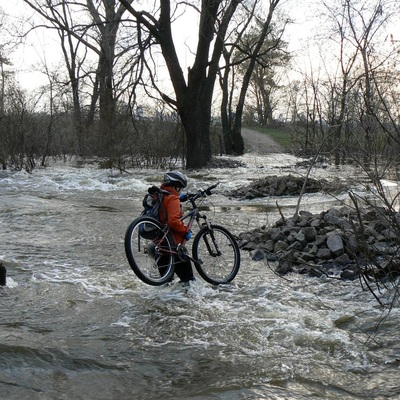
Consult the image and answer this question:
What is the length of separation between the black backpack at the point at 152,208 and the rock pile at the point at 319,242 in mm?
1745

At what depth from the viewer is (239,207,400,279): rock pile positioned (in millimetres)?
6938

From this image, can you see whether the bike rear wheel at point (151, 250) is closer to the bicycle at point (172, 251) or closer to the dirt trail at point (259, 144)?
the bicycle at point (172, 251)

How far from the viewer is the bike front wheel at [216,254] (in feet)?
21.6

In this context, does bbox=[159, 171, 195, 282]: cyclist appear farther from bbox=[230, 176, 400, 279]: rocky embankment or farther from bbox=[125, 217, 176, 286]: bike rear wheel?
bbox=[230, 176, 400, 279]: rocky embankment

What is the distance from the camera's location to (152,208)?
6195 mm

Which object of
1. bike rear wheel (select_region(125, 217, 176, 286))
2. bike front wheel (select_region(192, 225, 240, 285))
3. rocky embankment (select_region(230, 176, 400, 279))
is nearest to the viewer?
bike rear wheel (select_region(125, 217, 176, 286))

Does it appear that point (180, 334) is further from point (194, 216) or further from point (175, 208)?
point (194, 216)

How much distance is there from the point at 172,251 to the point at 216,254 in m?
0.85

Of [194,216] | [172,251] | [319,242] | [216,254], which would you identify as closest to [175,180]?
[194,216]

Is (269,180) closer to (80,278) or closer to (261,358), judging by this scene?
(80,278)

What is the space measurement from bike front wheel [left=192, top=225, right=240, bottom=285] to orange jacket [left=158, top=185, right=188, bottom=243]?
19.6 inches

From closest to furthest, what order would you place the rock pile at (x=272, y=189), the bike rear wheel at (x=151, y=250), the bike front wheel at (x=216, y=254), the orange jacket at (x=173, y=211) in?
1. the bike rear wheel at (x=151, y=250)
2. the orange jacket at (x=173, y=211)
3. the bike front wheel at (x=216, y=254)
4. the rock pile at (x=272, y=189)

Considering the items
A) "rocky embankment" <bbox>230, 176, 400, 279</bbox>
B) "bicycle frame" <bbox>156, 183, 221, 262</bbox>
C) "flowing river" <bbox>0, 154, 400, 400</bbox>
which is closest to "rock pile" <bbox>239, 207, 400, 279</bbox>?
"rocky embankment" <bbox>230, 176, 400, 279</bbox>

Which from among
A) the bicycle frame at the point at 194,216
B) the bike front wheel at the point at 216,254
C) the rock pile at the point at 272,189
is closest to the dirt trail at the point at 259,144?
the rock pile at the point at 272,189
